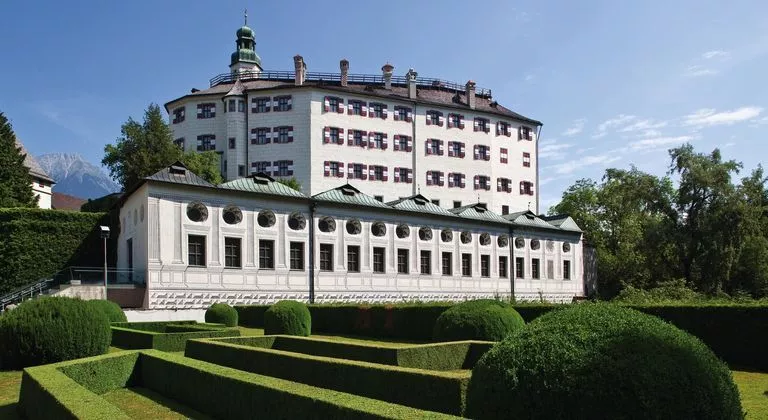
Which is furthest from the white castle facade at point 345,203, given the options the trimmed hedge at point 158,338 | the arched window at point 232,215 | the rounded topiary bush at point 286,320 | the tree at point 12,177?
the trimmed hedge at point 158,338

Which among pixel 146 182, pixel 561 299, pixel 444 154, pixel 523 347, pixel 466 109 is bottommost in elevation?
pixel 561 299

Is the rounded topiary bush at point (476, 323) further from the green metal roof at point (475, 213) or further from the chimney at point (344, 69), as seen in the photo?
the chimney at point (344, 69)

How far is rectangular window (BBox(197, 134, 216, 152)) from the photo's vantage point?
2352 inches

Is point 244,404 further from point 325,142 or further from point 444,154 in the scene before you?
point 444,154

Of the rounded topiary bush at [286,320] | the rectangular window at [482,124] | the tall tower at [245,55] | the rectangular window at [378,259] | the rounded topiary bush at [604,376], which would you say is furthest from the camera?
the tall tower at [245,55]

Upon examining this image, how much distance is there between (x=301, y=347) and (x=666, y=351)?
41.6 feet

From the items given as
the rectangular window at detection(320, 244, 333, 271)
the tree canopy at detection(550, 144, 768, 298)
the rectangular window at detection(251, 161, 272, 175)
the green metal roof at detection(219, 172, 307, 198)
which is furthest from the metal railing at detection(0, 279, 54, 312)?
the tree canopy at detection(550, 144, 768, 298)

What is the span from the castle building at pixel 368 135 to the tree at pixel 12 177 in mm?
16690

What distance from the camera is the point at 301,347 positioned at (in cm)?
1767

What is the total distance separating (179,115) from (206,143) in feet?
15.8

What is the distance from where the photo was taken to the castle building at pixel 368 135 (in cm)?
5769

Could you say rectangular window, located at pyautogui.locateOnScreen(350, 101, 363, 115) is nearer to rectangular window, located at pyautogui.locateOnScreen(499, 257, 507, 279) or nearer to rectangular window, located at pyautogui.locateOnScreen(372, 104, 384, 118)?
rectangular window, located at pyautogui.locateOnScreen(372, 104, 384, 118)

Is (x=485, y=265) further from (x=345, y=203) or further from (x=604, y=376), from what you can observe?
(x=604, y=376)

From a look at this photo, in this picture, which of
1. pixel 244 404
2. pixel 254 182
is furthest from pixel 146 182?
pixel 244 404
